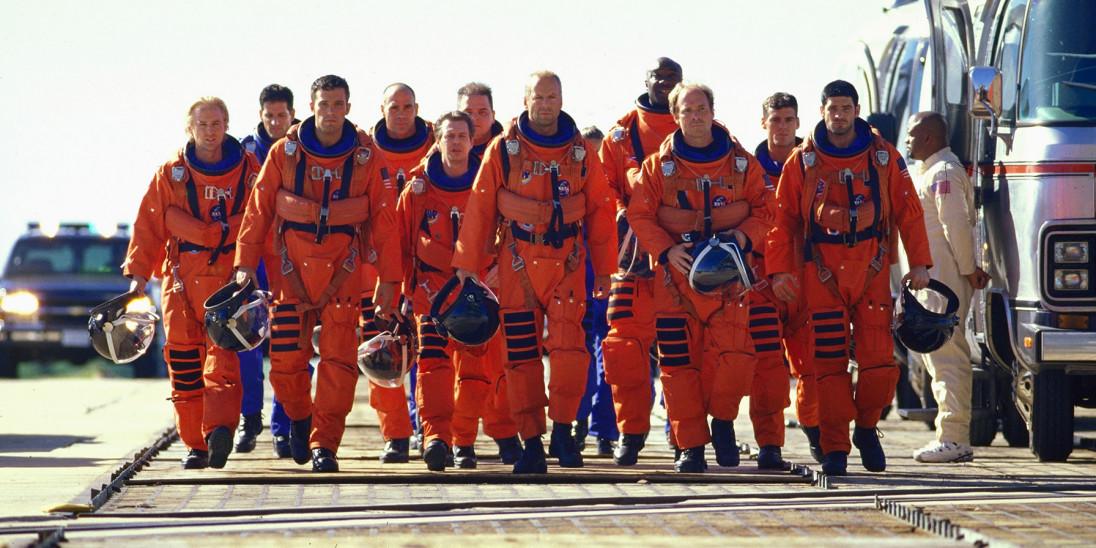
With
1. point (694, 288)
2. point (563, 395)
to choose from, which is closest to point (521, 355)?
point (563, 395)

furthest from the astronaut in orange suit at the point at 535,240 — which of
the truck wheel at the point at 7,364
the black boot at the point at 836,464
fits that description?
the truck wheel at the point at 7,364

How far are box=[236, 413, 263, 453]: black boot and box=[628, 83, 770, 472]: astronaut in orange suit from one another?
302 centimetres

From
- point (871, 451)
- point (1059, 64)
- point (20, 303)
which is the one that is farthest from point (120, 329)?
point (20, 303)

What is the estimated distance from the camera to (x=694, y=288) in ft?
32.3

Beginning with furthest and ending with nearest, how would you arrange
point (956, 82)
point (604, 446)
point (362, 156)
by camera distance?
point (956, 82)
point (604, 446)
point (362, 156)

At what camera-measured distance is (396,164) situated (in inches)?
446

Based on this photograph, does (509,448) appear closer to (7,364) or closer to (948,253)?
(948,253)

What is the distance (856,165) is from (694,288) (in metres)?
1.06

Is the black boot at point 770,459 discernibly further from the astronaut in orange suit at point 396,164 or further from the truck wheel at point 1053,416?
the astronaut in orange suit at point 396,164

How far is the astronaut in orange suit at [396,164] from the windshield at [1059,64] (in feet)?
11.2

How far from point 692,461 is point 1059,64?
3.12 m

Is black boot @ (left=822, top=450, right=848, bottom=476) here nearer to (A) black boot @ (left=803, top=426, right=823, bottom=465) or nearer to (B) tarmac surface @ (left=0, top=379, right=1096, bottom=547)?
(B) tarmac surface @ (left=0, top=379, right=1096, bottom=547)

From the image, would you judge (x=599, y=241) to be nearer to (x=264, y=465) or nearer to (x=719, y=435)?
(x=719, y=435)

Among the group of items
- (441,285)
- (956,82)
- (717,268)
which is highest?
(956,82)
